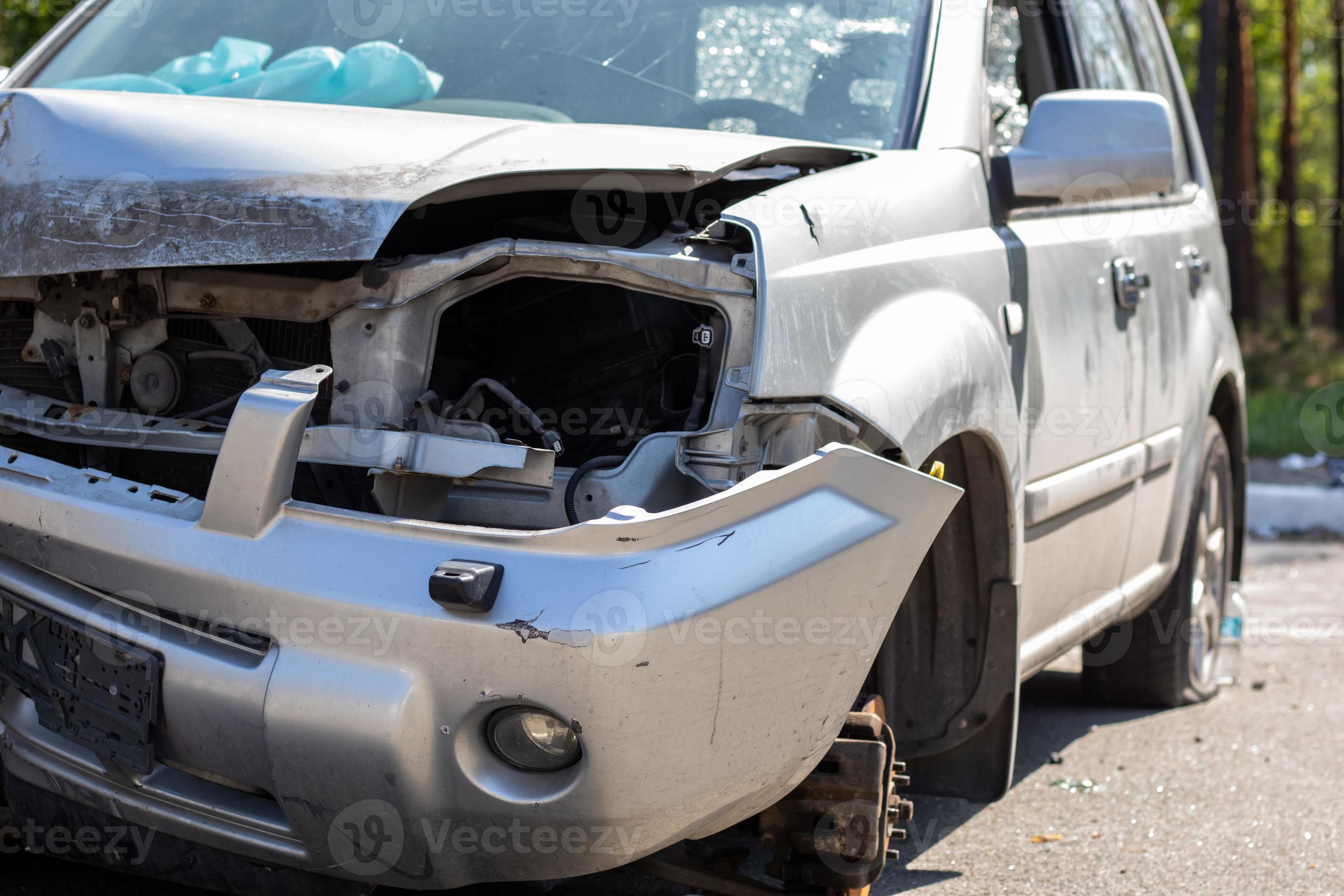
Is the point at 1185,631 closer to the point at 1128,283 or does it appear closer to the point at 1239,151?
the point at 1128,283

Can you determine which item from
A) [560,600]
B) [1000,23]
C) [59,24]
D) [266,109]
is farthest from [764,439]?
[59,24]

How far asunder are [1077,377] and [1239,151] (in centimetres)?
1589

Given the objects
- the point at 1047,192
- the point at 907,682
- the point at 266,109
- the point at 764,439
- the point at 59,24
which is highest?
the point at 59,24

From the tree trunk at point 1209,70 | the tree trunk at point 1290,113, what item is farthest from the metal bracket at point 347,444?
the tree trunk at point 1290,113

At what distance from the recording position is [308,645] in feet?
5.90

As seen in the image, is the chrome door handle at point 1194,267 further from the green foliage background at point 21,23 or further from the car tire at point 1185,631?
the green foliage background at point 21,23

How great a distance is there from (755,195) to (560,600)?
0.80 m

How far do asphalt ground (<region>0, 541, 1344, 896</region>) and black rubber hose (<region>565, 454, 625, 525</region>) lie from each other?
1.03 m

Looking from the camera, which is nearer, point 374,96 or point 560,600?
point 560,600

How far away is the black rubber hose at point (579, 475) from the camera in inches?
77.0

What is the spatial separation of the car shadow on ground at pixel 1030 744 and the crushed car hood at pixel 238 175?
5.29ft

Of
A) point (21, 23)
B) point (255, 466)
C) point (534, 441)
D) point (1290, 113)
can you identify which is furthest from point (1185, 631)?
point (1290, 113)

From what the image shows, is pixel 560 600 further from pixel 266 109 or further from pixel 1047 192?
pixel 1047 192

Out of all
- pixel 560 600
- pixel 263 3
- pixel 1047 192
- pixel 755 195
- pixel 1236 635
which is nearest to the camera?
pixel 560 600
